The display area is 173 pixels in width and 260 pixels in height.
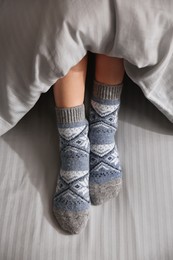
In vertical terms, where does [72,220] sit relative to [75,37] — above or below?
below

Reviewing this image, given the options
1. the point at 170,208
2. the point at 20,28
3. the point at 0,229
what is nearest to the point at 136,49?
the point at 20,28

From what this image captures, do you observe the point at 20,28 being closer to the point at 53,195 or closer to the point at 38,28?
the point at 38,28

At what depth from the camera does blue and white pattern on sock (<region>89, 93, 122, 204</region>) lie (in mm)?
783

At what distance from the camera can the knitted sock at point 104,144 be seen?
0.78 metres

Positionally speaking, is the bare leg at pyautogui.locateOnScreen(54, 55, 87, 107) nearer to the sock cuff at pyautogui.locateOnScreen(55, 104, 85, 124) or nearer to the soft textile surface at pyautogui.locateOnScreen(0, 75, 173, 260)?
the sock cuff at pyautogui.locateOnScreen(55, 104, 85, 124)

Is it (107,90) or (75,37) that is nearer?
(75,37)

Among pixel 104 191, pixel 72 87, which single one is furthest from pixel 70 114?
pixel 104 191

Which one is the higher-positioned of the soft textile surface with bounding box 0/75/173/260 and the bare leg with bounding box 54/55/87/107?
Answer: the bare leg with bounding box 54/55/87/107

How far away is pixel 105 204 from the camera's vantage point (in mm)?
777

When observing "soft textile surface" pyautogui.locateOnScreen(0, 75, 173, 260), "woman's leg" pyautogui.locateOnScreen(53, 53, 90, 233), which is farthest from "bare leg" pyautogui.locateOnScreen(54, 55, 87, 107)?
"soft textile surface" pyautogui.locateOnScreen(0, 75, 173, 260)

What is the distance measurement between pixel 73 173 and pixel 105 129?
12cm

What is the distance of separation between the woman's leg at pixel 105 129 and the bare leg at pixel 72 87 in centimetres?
5

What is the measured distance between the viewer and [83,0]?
0.62 metres

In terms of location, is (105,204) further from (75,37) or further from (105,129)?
(75,37)
